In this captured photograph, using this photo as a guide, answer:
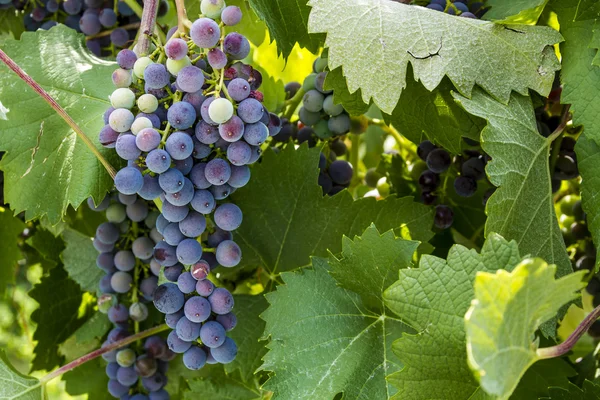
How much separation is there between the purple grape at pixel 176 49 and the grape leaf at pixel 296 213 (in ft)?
1.08

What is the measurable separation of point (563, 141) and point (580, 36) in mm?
203

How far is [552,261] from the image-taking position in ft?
2.89

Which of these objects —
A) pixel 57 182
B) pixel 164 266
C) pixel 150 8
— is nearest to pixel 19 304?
pixel 57 182

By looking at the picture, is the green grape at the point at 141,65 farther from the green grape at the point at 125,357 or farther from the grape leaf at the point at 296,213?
the green grape at the point at 125,357

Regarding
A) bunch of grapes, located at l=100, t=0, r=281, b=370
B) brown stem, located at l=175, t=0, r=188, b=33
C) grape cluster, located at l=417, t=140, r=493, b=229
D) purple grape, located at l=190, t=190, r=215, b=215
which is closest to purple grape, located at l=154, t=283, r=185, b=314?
bunch of grapes, located at l=100, t=0, r=281, b=370

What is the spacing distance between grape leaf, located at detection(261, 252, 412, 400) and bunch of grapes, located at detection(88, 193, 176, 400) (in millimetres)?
235

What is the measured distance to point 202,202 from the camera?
0.81 meters

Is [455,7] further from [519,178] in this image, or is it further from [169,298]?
[169,298]

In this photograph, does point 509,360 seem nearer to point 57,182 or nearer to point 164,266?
point 164,266

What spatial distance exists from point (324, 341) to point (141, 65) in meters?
0.43

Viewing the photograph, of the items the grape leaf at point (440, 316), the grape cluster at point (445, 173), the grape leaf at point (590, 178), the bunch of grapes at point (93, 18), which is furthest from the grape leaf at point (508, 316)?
the bunch of grapes at point (93, 18)

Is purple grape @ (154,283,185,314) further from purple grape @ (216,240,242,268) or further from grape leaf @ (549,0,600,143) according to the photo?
grape leaf @ (549,0,600,143)

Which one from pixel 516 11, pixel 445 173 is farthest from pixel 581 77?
pixel 445 173

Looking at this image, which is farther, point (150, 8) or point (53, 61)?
point (53, 61)
